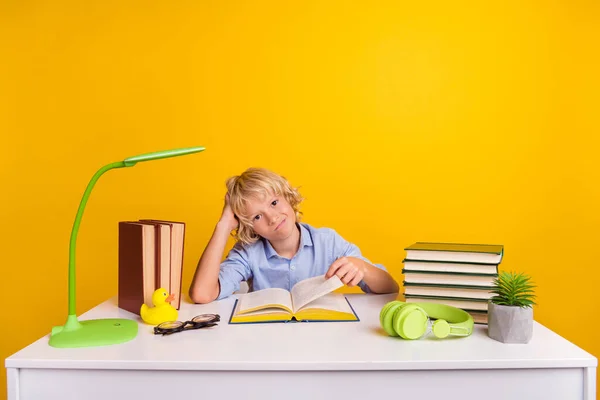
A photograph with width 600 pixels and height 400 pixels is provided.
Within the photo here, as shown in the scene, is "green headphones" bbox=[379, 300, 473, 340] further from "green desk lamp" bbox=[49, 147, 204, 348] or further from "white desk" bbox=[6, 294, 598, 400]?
"green desk lamp" bbox=[49, 147, 204, 348]

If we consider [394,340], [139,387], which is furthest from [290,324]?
[139,387]

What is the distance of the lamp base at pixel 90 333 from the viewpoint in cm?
123

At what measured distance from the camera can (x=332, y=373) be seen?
112cm

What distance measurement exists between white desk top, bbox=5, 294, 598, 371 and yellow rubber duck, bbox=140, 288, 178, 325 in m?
0.06

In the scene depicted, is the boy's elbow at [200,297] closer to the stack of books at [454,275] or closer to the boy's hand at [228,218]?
the boy's hand at [228,218]

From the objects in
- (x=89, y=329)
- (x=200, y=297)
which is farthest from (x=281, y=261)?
(x=89, y=329)

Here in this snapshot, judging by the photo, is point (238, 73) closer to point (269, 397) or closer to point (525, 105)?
point (525, 105)

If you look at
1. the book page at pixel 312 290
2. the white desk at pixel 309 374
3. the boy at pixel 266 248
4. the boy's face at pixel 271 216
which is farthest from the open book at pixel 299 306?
the boy's face at pixel 271 216

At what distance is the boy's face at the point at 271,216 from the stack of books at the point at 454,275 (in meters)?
0.60

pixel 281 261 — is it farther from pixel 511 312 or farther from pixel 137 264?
pixel 511 312

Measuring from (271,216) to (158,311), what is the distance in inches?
25.3

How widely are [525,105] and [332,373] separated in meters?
2.14

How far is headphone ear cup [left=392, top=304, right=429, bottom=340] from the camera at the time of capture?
4.04ft

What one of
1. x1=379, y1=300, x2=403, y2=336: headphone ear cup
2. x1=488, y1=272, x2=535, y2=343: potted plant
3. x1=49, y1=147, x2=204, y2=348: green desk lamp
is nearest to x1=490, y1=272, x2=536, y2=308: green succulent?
x1=488, y1=272, x2=535, y2=343: potted plant
